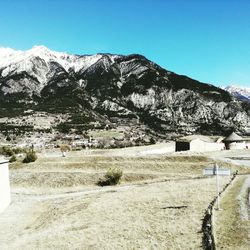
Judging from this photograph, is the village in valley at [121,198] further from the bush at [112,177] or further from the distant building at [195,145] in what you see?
the distant building at [195,145]

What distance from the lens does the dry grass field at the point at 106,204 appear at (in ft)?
85.3

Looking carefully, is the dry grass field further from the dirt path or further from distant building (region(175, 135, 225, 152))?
distant building (region(175, 135, 225, 152))

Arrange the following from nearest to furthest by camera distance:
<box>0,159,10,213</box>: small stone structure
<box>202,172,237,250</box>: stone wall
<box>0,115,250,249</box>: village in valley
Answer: <box>202,172,237,250</box>: stone wall → <box>0,115,250,249</box>: village in valley → <box>0,159,10,213</box>: small stone structure

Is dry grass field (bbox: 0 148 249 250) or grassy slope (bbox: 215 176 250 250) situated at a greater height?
grassy slope (bbox: 215 176 250 250)

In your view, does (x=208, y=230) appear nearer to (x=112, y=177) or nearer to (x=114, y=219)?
(x=114, y=219)

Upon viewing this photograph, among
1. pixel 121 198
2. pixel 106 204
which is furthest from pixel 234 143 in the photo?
pixel 106 204

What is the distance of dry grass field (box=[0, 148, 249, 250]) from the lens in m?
26.0

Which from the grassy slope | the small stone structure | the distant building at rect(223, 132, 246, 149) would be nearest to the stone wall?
the grassy slope

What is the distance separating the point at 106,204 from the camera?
37.3m

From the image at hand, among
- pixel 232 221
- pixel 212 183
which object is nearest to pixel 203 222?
pixel 232 221

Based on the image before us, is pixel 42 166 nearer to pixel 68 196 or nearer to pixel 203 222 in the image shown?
pixel 68 196

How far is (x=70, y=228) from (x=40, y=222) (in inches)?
255

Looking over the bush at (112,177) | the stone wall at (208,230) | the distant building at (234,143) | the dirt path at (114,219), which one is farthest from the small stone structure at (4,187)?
the distant building at (234,143)

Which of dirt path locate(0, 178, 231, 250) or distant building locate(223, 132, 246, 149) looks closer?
dirt path locate(0, 178, 231, 250)
